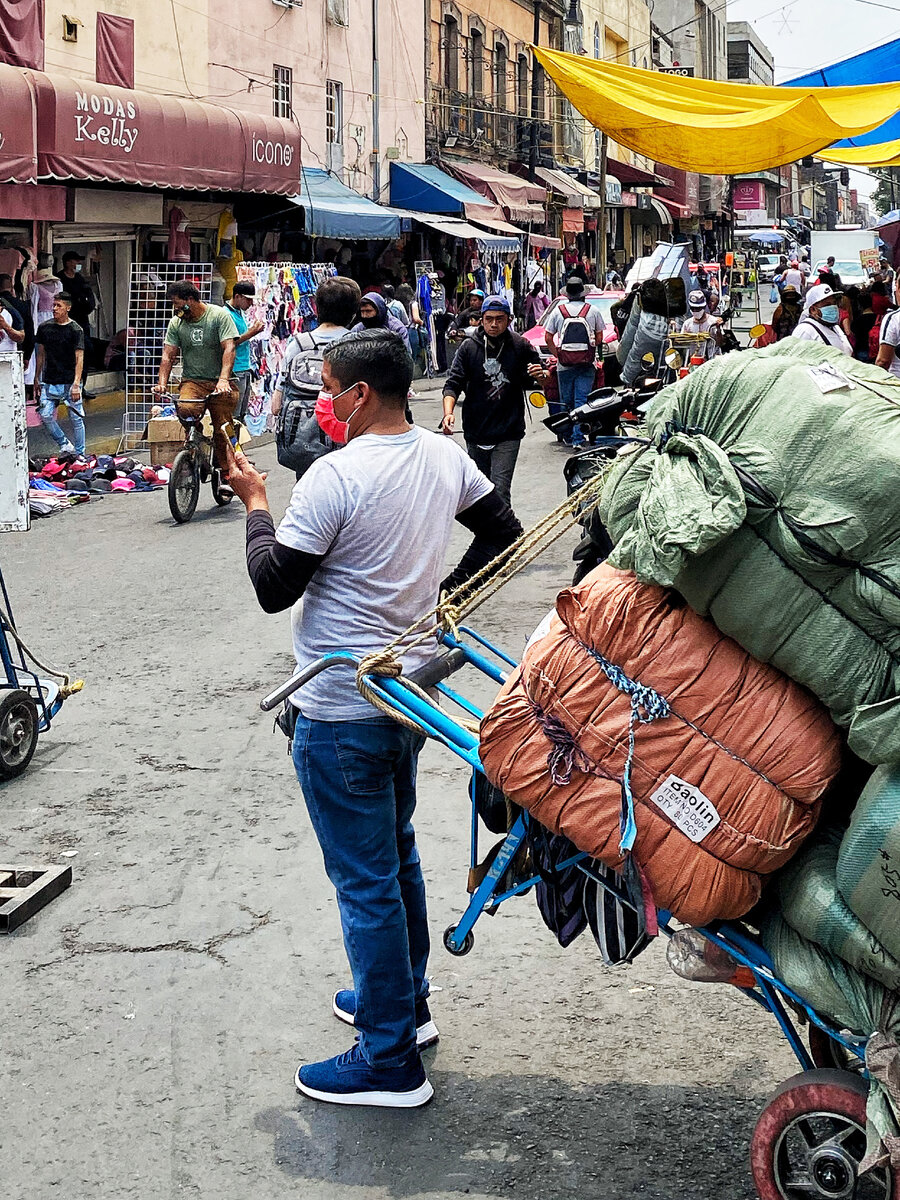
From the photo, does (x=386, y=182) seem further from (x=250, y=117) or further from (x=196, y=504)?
(x=196, y=504)

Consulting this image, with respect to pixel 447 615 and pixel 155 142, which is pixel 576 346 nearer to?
pixel 155 142

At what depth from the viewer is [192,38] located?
827 inches

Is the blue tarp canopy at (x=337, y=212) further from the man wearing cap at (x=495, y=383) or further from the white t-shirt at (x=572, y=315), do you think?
the man wearing cap at (x=495, y=383)

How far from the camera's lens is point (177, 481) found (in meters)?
11.8

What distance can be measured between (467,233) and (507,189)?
670cm

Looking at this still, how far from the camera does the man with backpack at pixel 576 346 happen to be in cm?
1352

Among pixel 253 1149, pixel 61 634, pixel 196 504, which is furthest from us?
pixel 196 504

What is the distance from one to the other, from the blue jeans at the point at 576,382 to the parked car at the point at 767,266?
24.6 metres

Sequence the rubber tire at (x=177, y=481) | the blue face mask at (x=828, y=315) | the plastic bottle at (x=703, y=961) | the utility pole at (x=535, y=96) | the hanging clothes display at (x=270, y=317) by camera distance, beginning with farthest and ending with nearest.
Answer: the utility pole at (x=535, y=96), the hanging clothes display at (x=270, y=317), the rubber tire at (x=177, y=481), the blue face mask at (x=828, y=315), the plastic bottle at (x=703, y=961)

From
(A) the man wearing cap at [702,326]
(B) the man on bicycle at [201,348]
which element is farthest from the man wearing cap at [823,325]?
(B) the man on bicycle at [201,348]

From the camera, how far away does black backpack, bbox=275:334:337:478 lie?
7.73 m

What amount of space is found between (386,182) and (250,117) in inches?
412

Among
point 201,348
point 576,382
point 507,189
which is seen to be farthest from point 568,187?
point 201,348

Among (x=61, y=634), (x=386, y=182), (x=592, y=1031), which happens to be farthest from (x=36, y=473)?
(x=386, y=182)
